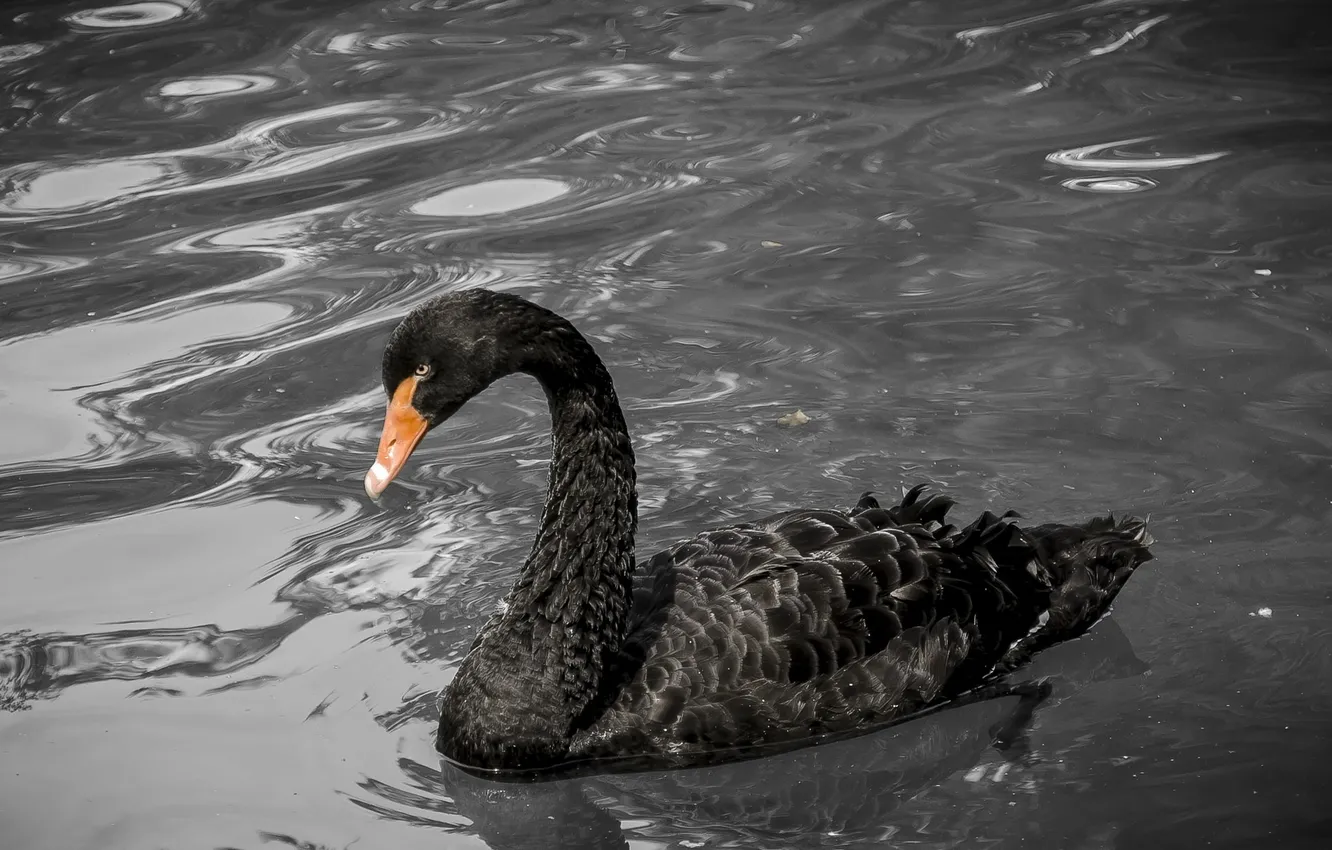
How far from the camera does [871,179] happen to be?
968 cm

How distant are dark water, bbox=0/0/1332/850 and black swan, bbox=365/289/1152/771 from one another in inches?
5.9

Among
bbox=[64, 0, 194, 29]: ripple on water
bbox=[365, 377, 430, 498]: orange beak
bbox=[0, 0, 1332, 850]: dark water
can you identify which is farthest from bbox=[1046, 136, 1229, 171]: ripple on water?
bbox=[64, 0, 194, 29]: ripple on water

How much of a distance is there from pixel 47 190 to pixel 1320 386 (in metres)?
7.66

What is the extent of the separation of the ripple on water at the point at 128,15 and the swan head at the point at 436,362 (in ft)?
29.5

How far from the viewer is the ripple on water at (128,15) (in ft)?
41.5

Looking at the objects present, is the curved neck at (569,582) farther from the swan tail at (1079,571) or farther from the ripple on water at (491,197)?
the ripple on water at (491,197)

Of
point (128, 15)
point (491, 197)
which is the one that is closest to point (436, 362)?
point (491, 197)

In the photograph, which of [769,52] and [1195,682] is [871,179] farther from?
[1195,682]

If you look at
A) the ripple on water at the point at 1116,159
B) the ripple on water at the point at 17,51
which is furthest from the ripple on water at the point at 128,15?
the ripple on water at the point at 1116,159

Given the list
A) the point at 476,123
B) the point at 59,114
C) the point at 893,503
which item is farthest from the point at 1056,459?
the point at 59,114

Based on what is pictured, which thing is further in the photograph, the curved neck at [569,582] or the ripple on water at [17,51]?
the ripple on water at [17,51]

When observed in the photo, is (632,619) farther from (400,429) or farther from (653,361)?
(653,361)

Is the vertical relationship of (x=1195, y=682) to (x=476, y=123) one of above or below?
below

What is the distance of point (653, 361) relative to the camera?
7.72m
